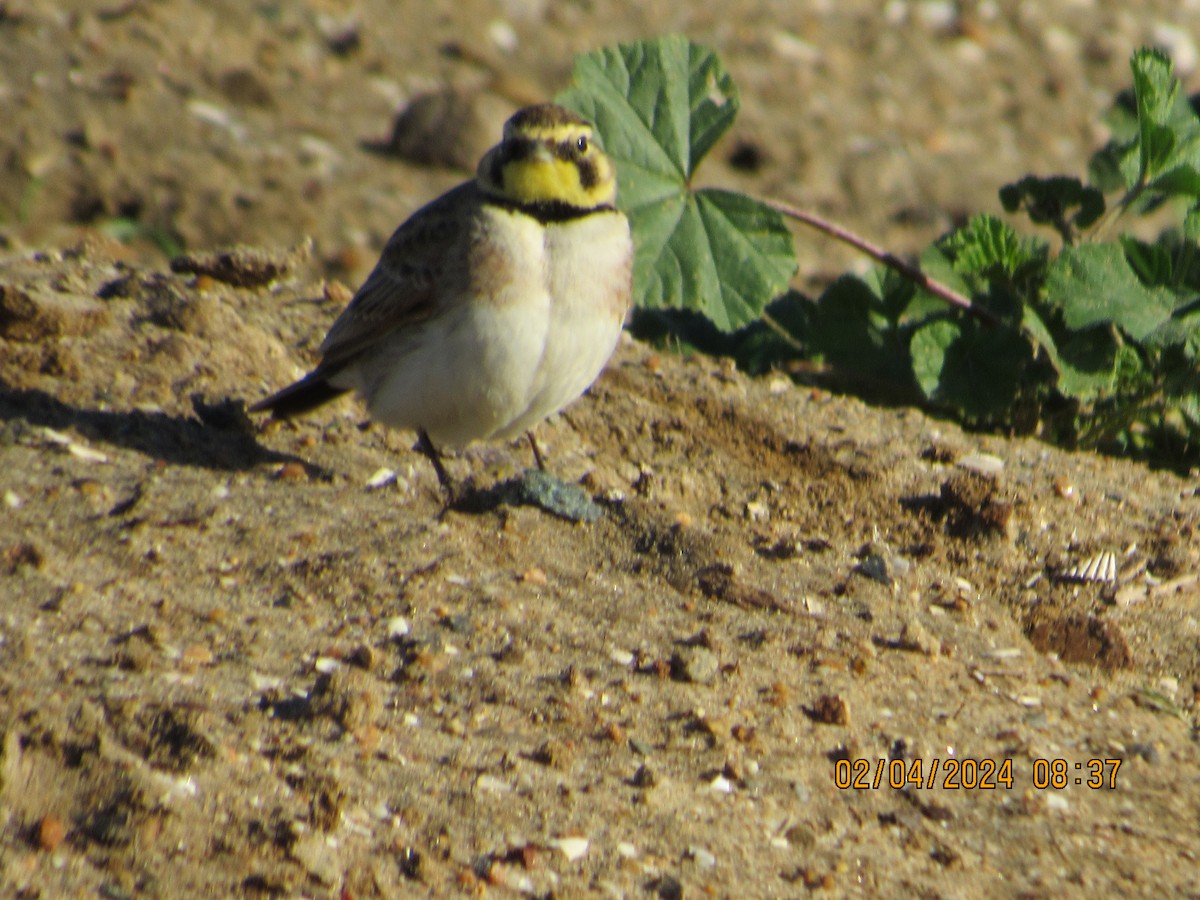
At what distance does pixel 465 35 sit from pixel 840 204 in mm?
2644

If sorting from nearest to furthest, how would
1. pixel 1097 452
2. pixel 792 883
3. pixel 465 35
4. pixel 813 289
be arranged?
pixel 792 883 < pixel 1097 452 < pixel 813 289 < pixel 465 35

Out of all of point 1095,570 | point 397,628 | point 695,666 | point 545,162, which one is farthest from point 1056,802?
point 545,162

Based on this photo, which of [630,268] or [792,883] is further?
[630,268]

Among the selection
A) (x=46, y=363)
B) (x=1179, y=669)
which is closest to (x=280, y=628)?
(x=46, y=363)

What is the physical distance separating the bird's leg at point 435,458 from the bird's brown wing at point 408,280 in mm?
355

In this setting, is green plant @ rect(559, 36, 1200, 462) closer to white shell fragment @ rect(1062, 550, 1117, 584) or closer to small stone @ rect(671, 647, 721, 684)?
white shell fragment @ rect(1062, 550, 1117, 584)

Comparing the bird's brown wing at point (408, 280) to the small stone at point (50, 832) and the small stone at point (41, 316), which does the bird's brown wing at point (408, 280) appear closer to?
the small stone at point (41, 316)

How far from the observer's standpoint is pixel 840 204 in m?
9.22

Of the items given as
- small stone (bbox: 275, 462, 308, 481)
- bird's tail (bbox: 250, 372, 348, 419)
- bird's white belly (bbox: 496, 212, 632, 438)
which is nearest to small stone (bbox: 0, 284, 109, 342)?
bird's tail (bbox: 250, 372, 348, 419)

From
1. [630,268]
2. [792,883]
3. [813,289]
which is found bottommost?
[813,289]

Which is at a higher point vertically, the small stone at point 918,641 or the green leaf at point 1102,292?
the green leaf at point 1102,292

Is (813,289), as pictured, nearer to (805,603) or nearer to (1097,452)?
(1097,452)

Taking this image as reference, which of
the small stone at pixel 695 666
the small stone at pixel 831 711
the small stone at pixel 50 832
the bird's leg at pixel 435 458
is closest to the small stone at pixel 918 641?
the small stone at pixel 831 711

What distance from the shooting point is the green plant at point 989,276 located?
532cm
